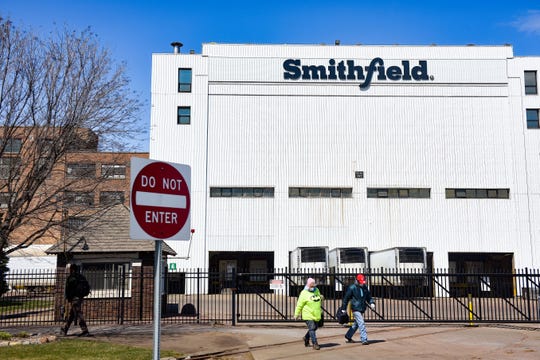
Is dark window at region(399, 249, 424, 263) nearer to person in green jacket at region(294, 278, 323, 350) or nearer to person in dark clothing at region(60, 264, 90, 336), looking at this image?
person in green jacket at region(294, 278, 323, 350)

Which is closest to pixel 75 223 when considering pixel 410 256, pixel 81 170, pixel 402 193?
pixel 81 170

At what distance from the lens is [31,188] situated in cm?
1544

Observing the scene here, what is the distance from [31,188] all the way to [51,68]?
3560mm

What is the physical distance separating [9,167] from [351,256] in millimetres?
21894

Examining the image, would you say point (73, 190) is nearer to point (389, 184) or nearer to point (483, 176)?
point (389, 184)

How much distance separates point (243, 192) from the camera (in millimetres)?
40469

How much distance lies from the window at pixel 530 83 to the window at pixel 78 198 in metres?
35.7

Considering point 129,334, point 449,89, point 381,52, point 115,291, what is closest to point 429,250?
point 449,89

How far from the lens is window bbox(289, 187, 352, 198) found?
40.5 meters

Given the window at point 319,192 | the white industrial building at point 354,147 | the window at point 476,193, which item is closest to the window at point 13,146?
the white industrial building at point 354,147

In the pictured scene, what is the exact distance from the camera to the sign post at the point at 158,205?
16.0 ft

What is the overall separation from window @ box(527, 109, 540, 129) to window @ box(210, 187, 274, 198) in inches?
779

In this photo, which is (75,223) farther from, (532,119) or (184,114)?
(532,119)

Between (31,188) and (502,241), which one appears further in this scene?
(502,241)
